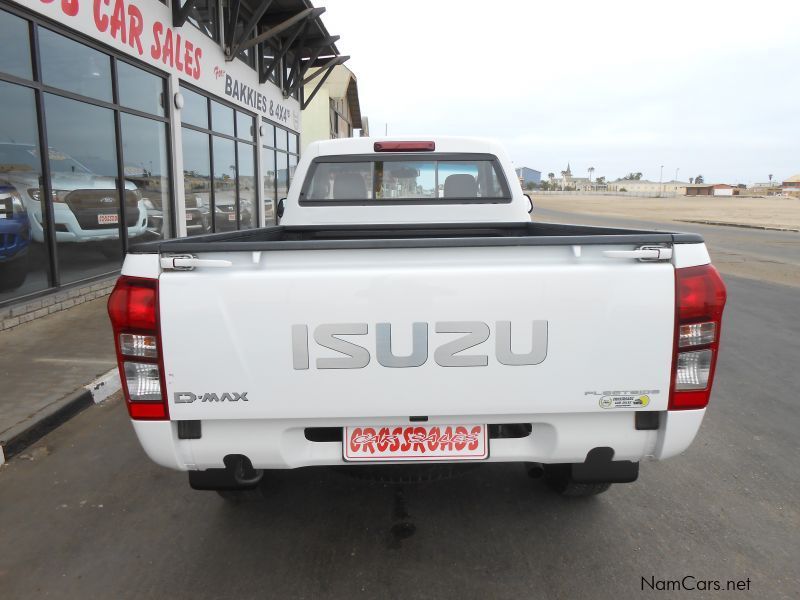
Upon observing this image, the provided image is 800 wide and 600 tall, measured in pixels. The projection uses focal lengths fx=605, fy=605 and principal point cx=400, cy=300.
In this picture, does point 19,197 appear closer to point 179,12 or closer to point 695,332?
point 179,12

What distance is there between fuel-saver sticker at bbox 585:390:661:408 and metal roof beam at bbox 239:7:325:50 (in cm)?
1275

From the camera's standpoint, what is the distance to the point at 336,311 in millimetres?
2145

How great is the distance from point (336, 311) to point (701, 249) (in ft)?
4.38

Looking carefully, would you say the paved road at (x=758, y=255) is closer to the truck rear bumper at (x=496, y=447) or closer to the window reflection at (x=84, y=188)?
the truck rear bumper at (x=496, y=447)

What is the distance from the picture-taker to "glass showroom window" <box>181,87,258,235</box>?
11.7m

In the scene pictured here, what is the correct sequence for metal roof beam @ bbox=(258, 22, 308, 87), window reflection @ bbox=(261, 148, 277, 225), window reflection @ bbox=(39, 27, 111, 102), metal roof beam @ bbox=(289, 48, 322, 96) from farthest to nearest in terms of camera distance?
metal roof beam @ bbox=(289, 48, 322, 96)
window reflection @ bbox=(261, 148, 277, 225)
metal roof beam @ bbox=(258, 22, 308, 87)
window reflection @ bbox=(39, 27, 111, 102)

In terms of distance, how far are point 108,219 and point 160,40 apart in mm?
3341

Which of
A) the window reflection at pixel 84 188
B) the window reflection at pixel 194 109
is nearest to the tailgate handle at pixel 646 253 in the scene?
the window reflection at pixel 84 188

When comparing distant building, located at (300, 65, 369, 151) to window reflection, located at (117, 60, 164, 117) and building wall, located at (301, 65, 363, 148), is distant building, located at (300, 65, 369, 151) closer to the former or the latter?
building wall, located at (301, 65, 363, 148)

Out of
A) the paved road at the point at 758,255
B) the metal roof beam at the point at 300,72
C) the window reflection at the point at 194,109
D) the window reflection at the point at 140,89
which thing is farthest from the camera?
the metal roof beam at the point at 300,72

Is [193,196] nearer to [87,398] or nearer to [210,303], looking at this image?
[87,398]

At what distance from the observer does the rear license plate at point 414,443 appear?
237 cm

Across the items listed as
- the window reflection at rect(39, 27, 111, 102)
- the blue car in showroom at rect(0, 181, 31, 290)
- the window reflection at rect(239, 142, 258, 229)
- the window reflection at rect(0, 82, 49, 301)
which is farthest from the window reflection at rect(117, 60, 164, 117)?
the window reflection at rect(239, 142, 258, 229)

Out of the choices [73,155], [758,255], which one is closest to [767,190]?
[758,255]
